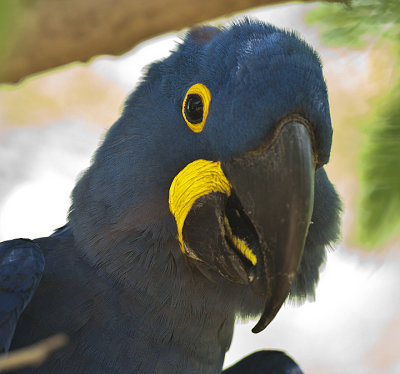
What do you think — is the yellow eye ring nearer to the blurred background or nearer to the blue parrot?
the blue parrot

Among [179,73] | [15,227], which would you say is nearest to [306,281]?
[179,73]

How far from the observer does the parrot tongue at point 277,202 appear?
0.98 m

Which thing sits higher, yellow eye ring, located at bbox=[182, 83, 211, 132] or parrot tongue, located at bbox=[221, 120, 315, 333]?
yellow eye ring, located at bbox=[182, 83, 211, 132]

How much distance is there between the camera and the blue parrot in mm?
1041

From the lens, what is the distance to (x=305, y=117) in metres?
1.04

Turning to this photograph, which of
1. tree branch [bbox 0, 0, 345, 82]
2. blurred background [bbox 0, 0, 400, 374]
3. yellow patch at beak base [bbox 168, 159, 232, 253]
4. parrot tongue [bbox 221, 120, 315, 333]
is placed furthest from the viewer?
blurred background [bbox 0, 0, 400, 374]

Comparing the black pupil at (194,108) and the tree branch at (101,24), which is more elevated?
the tree branch at (101,24)

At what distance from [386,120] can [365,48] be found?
29 centimetres

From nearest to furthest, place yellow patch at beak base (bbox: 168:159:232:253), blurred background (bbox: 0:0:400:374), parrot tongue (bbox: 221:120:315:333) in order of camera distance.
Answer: parrot tongue (bbox: 221:120:315:333), yellow patch at beak base (bbox: 168:159:232:253), blurred background (bbox: 0:0:400:374)

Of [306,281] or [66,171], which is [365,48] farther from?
[66,171]

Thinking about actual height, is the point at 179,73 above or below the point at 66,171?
above

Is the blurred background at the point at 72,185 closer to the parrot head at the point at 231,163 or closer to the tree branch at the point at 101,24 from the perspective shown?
the tree branch at the point at 101,24

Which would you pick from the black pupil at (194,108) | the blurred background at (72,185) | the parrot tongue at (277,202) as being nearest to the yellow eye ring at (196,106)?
the black pupil at (194,108)

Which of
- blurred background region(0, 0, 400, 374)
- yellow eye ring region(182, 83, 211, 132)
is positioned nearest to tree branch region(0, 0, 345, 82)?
yellow eye ring region(182, 83, 211, 132)
